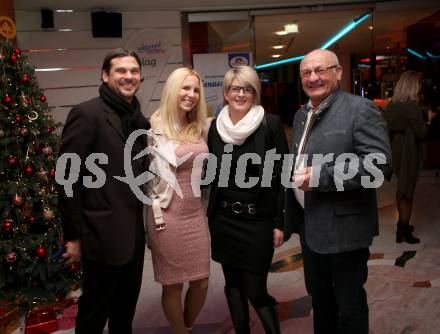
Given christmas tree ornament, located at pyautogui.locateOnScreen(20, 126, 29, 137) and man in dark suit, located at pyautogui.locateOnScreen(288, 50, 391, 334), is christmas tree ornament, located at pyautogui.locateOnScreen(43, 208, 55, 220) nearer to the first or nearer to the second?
christmas tree ornament, located at pyautogui.locateOnScreen(20, 126, 29, 137)

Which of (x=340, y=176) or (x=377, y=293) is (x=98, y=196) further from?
(x=377, y=293)

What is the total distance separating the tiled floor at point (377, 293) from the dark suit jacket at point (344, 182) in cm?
105

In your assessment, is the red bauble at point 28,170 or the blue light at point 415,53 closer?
the red bauble at point 28,170

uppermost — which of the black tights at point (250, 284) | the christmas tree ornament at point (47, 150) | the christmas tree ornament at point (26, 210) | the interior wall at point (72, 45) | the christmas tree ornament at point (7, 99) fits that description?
the interior wall at point (72, 45)


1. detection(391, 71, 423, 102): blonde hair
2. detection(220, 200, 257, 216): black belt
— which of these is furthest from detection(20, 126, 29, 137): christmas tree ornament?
detection(391, 71, 423, 102): blonde hair

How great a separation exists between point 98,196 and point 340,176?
3.59ft

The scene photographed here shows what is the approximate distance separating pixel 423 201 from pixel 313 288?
428cm

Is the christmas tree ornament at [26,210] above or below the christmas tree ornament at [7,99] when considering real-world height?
below

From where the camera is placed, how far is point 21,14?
18.3ft

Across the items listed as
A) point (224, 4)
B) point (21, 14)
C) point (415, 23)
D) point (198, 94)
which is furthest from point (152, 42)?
point (415, 23)

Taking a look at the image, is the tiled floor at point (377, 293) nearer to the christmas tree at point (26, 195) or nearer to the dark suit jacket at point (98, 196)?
the christmas tree at point (26, 195)

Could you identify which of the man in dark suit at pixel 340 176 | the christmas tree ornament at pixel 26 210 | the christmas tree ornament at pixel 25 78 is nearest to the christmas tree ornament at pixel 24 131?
the christmas tree ornament at pixel 25 78

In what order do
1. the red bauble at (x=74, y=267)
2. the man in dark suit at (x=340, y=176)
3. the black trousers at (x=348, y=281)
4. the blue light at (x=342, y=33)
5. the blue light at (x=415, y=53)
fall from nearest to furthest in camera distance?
the man in dark suit at (x=340, y=176) → the black trousers at (x=348, y=281) → the red bauble at (x=74, y=267) → the blue light at (x=342, y=33) → the blue light at (x=415, y=53)

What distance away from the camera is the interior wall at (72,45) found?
18.7ft
